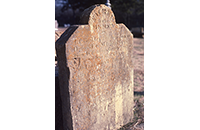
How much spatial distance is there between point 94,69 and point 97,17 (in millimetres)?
680

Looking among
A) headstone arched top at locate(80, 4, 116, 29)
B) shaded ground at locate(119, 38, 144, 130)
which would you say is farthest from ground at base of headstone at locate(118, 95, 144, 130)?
headstone arched top at locate(80, 4, 116, 29)

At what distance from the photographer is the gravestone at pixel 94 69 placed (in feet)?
6.61

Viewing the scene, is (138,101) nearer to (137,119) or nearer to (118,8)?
(137,119)

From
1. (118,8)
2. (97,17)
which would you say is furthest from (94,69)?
(118,8)

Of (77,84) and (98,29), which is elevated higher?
(98,29)

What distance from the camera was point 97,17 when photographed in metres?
2.15

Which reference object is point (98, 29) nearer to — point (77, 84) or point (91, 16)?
point (91, 16)

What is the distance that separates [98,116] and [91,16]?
137 cm

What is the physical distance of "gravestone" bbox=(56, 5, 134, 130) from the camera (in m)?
2.01

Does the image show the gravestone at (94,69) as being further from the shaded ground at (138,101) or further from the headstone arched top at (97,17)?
the shaded ground at (138,101)

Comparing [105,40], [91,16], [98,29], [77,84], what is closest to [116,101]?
[77,84]

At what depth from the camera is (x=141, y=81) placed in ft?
15.7

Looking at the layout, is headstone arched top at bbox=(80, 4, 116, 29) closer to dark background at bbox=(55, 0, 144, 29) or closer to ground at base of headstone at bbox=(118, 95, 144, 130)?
ground at base of headstone at bbox=(118, 95, 144, 130)

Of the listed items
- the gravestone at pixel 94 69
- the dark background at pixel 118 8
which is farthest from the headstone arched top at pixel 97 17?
the dark background at pixel 118 8
